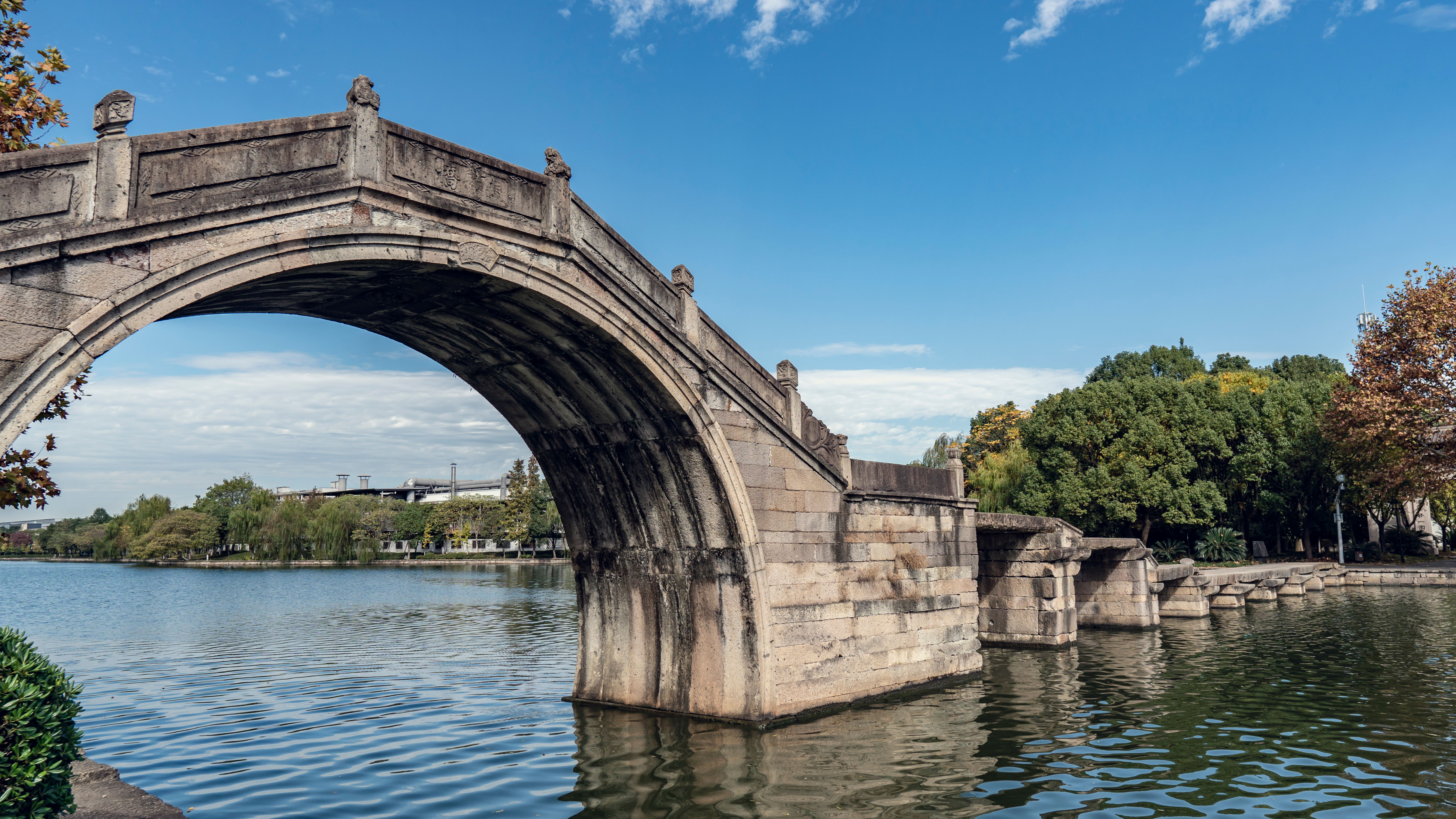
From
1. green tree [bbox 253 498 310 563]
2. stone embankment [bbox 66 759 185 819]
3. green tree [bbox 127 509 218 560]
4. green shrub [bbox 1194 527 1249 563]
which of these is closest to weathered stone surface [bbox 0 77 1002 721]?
stone embankment [bbox 66 759 185 819]

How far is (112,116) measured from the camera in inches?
334

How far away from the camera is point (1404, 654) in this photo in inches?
829

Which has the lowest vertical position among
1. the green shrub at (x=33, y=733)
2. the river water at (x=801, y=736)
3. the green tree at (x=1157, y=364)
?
the river water at (x=801, y=736)

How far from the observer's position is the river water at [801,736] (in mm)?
10414

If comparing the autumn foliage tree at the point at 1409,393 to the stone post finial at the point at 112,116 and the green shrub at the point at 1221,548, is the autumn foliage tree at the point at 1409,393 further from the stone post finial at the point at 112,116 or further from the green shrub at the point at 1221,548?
the stone post finial at the point at 112,116

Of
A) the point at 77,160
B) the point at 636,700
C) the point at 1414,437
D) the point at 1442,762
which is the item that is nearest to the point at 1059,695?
the point at 1442,762

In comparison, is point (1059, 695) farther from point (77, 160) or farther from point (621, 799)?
point (77, 160)

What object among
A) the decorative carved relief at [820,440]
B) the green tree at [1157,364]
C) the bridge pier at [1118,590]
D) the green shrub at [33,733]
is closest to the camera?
the green shrub at [33,733]

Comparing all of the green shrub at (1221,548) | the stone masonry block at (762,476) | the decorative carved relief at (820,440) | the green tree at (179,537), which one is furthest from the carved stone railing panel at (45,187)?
the green tree at (179,537)

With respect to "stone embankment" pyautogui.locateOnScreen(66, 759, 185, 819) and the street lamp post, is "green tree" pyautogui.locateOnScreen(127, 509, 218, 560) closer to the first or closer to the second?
"stone embankment" pyautogui.locateOnScreen(66, 759, 185, 819)

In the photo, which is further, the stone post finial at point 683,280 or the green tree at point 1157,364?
the green tree at point 1157,364

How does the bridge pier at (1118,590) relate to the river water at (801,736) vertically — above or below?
above

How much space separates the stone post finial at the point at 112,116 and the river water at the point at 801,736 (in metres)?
7.05

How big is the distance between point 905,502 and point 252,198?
39.0ft
